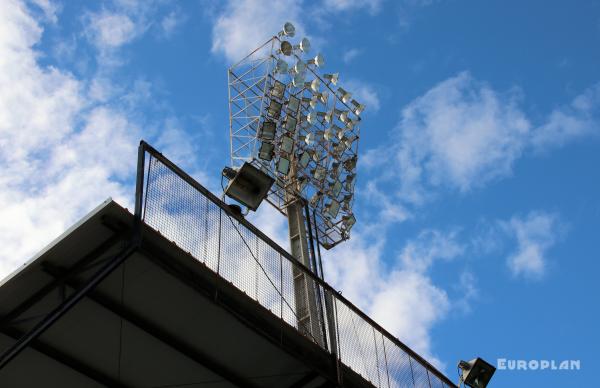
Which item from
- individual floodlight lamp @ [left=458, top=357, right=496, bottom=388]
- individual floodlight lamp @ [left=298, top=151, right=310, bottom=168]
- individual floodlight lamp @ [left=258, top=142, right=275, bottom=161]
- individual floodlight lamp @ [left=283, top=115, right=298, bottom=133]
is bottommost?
individual floodlight lamp @ [left=458, top=357, right=496, bottom=388]

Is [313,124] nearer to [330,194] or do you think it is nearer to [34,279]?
[330,194]

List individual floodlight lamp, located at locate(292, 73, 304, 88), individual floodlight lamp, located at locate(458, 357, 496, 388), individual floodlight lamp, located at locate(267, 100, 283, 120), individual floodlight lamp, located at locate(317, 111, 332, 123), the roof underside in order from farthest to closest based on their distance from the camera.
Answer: individual floodlight lamp, located at locate(317, 111, 332, 123), individual floodlight lamp, located at locate(292, 73, 304, 88), individual floodlight lamp, located at locate(267, 100, 283, 120), individual floodlight lamp, located at locate(458, 357, 496, 388), the roof underside

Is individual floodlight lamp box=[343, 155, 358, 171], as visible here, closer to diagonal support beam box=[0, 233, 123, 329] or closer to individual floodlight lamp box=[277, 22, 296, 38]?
individual floodlight lamp box=[277, 22, 296, 38]

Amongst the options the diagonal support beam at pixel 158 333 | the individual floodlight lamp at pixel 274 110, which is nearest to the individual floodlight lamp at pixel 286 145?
the individual floodlight lamp at pixel 274 110

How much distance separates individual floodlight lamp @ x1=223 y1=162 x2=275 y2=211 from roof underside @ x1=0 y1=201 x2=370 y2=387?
290cm

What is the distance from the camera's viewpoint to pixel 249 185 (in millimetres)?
14562

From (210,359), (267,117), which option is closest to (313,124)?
(267,117)

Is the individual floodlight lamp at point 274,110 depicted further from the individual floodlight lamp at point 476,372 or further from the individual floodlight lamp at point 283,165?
the individual floodlight lamp at point 476,372

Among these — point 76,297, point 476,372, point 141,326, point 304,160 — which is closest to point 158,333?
point 141,326

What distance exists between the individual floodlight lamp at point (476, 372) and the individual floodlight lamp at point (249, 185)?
247 inches

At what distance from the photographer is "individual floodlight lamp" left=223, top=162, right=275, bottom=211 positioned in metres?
14.4

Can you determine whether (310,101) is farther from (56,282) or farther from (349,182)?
(56,282)

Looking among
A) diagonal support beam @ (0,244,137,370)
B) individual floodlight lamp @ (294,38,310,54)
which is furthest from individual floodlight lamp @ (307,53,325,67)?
diagonal support beam @ (0,244,137,370)

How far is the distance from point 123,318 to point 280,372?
9.34 ft
